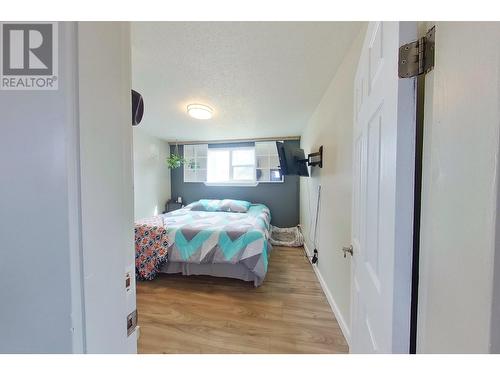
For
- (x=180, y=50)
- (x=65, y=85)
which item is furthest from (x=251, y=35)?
(x=65, y=85)

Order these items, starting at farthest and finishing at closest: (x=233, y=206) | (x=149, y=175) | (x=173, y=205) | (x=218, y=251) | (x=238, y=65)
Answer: (x=173, y=205)
(x=149, y=175)
(x=233, y=206)
(x=218, y=251)
(x=238, y=65)

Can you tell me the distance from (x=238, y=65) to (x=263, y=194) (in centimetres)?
300

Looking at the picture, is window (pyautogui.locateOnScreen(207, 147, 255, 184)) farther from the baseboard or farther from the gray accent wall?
the baseboard

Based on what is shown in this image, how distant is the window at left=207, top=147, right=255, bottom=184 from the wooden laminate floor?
2450mm

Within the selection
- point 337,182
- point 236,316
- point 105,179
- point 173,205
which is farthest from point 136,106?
point 173,205

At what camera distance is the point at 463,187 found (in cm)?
37

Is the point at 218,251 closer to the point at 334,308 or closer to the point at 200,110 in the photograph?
the point at 334,308

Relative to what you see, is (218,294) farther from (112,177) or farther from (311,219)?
(112,177)

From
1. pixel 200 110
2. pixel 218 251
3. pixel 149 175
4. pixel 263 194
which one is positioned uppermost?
pixel 200 110

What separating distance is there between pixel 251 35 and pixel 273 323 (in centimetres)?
226

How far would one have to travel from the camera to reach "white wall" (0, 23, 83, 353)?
0.38m

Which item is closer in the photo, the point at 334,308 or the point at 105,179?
the point at 105,179

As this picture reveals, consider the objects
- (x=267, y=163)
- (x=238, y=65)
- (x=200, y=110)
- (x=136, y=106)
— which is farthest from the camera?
(x=267, y=163)

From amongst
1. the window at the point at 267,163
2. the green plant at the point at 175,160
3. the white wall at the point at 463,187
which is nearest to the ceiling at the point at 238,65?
the white wall at the point at 463,187
